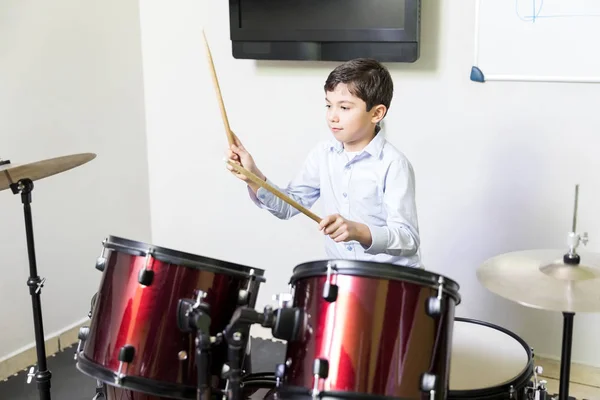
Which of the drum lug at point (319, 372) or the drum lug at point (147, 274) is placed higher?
the drum lug at point (147, 274)

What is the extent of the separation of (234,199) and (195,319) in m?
1.50

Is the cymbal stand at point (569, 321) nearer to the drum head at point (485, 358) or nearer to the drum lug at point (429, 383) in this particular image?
the drum head at point (485, 358)

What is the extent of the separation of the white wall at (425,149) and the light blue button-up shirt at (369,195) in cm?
57

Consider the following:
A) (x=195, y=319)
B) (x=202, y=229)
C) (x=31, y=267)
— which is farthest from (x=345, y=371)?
(x=202, y=229)

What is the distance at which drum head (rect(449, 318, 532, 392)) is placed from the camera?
5.57 feet

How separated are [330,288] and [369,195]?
52 cm

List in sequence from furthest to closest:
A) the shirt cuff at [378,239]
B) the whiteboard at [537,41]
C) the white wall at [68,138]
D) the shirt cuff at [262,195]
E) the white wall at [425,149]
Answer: the white wall at [68,138]
the white wall at [425,149]
the whiteboard at [537,41]
the shirt cuff at [262,195]
the shirt cuff at [378,239]

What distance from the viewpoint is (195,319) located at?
151cm

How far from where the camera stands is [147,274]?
1.67m

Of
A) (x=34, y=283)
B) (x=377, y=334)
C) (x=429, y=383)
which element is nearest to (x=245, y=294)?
(x=377, y=334)

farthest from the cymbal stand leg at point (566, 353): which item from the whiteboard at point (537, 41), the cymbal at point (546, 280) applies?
the whiteboard at point (537, 41)

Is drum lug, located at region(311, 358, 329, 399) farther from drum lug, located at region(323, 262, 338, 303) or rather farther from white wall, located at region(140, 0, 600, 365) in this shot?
white wall, located at region(140, 0, 600, 365)

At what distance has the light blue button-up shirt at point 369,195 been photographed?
1.89 metres

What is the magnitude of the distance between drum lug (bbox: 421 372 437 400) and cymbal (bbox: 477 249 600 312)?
257 mm
